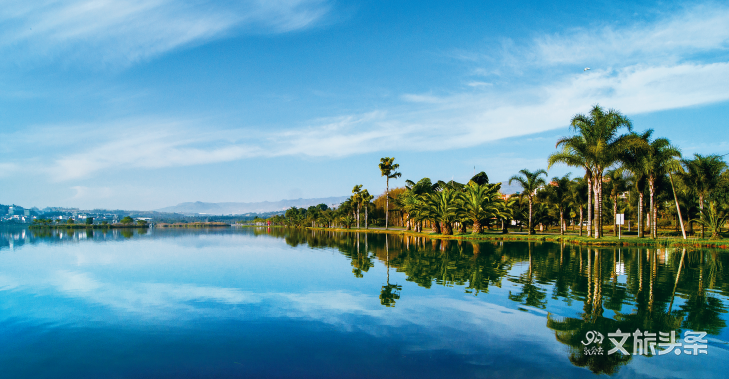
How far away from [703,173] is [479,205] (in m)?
22.4

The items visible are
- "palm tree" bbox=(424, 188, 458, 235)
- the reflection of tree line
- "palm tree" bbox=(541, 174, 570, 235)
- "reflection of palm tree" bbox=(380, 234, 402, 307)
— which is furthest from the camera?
"palm tree" bbox=(541, 174, 570, 235)

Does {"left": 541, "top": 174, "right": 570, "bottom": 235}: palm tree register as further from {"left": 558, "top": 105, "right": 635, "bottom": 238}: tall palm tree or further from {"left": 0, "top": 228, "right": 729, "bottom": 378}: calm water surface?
{"left": 0, "top": 228, "right": 729, "bottom": 378}: calm water surface

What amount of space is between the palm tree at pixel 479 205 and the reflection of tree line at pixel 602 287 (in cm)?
2470

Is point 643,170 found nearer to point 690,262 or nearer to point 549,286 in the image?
point 690,262

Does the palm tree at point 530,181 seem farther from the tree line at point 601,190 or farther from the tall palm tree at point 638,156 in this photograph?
the tall palm tree at point 638,156

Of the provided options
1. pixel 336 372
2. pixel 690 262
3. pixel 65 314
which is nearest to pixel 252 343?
pixel 336 372

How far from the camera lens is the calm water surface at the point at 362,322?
7633 millimetres

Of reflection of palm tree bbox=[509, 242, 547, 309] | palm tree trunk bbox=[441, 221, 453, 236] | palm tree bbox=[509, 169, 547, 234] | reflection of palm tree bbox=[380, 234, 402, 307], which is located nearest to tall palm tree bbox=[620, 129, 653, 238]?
palm tree bbox=[509, 169, 547, 234]

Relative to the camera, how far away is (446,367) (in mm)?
7465

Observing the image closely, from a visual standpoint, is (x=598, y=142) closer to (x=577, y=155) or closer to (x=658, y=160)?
(x=577, y=155)

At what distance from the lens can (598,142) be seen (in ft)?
119

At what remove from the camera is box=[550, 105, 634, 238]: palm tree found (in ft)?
121

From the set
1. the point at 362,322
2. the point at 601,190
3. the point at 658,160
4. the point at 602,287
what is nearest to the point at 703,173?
the point at 658,160

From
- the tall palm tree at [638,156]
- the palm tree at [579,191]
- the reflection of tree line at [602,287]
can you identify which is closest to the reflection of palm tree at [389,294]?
the reflection of tree line at [602,287]
